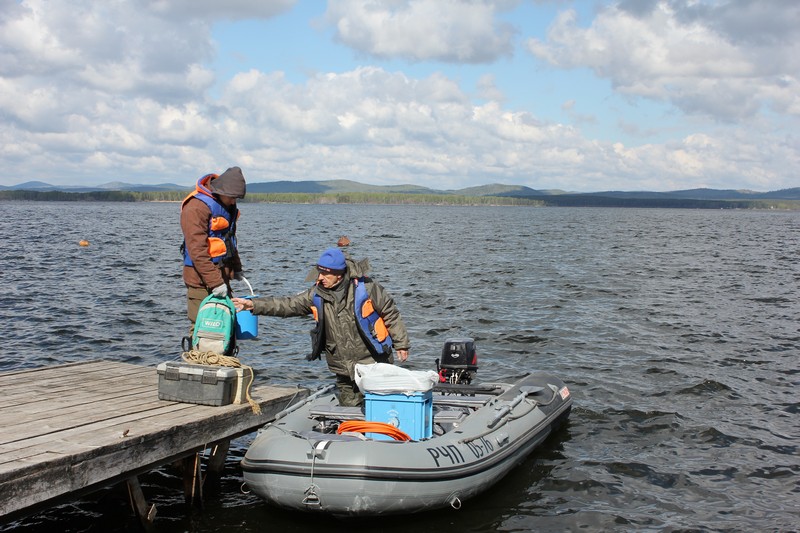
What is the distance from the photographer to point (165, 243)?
45031 mm

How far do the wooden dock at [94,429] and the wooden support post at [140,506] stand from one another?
1cm

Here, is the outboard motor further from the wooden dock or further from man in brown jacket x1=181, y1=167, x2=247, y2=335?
man in brown jacket x1=181, y1=167, x2=247, y2=335

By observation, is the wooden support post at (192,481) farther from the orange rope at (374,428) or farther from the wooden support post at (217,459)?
the orange rope at (374,428)

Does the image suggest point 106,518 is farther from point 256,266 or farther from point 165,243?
point 165,243

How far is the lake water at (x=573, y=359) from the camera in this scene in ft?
25.2

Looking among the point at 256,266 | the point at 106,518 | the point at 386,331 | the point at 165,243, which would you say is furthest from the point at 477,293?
the point at 165,243

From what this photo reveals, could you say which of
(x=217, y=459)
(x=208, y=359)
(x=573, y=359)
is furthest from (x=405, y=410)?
(x=573, y=359)

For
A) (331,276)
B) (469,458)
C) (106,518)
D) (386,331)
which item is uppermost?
(331,276)

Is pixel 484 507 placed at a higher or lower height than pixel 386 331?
lower

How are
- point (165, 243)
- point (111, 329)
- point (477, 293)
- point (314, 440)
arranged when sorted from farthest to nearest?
point (165, 243) < point (477, 293) < point (111, 329) < point (314, 440)

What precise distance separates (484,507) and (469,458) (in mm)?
826

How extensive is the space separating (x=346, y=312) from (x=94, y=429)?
2704 mm

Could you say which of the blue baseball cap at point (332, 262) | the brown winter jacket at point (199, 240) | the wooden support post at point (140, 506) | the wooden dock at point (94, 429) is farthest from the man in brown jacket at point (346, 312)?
the wooden support post at point (140, 506)

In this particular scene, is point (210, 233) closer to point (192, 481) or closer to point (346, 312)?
point (346, 312)
